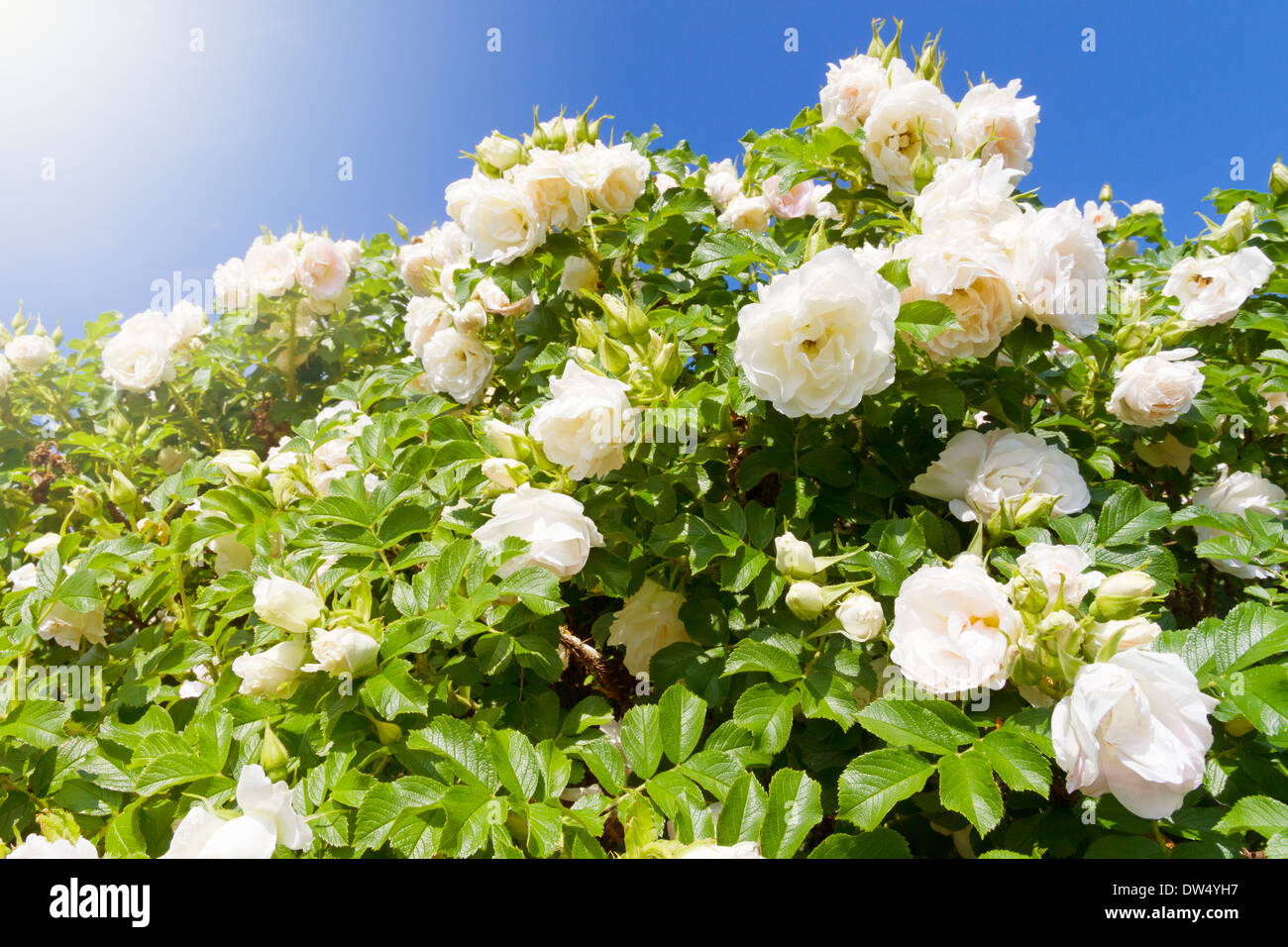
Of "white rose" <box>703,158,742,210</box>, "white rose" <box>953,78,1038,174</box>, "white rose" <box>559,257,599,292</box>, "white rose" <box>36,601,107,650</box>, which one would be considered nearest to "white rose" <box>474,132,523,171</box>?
"white rose" <box>559,257,599,292</box>

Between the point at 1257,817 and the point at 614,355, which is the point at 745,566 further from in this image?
the point at 1257,817

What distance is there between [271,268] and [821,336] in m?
2.44

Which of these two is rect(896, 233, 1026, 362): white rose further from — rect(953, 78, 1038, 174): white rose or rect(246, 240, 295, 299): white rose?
rect(246, 240, 295, 299): white rose

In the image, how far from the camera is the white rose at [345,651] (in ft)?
3.92

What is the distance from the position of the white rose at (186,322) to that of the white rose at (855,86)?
2.80m

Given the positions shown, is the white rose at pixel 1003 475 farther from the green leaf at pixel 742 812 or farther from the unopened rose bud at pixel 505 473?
the unopened rose bud at pixel 505 473

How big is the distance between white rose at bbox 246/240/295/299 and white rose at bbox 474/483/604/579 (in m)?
2.01

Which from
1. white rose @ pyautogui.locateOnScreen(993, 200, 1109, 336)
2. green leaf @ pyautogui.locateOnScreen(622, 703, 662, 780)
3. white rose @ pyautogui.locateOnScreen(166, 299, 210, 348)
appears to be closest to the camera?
green leaf @ pyautogui.locateOnScreen(622, 703, 662, 780)

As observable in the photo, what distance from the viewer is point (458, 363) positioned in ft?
7.19

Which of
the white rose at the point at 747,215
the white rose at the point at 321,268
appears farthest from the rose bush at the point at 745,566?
the white rose at the point at 321,268

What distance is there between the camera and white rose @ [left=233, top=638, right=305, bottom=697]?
4.28ft
